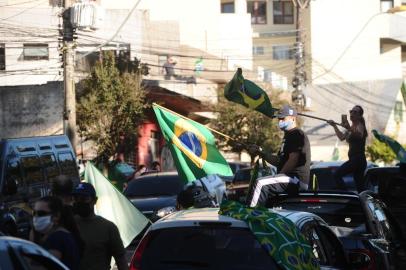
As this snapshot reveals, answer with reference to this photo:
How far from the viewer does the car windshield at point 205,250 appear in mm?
7250

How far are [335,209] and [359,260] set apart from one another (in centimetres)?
157

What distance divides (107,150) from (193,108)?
13.8 meters

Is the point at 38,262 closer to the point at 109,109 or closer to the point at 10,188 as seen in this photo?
the point at 10,188

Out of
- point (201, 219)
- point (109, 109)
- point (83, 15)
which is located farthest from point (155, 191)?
point (201, 219)

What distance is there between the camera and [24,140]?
14.7 metres

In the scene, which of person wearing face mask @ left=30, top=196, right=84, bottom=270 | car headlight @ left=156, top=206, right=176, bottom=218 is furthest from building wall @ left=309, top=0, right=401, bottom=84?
person wearing face mask @ left=30, top=196, right=84, bottom=270

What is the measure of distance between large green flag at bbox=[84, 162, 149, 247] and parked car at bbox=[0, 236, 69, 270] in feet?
17.1

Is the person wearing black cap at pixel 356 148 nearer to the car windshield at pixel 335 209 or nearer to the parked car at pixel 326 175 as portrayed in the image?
the parked car at pixel 326 175

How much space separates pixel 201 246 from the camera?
7.40 m

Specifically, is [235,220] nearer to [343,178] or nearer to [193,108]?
[343,178]

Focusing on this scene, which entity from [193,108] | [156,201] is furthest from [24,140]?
[193,108]

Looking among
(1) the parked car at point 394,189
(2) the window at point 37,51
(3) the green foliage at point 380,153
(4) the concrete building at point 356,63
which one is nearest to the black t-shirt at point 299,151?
(1) the parked car at point 394,189

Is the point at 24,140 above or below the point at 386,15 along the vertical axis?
below

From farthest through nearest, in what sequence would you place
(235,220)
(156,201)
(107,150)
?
(107,150)
(156,201)
(235,220)
